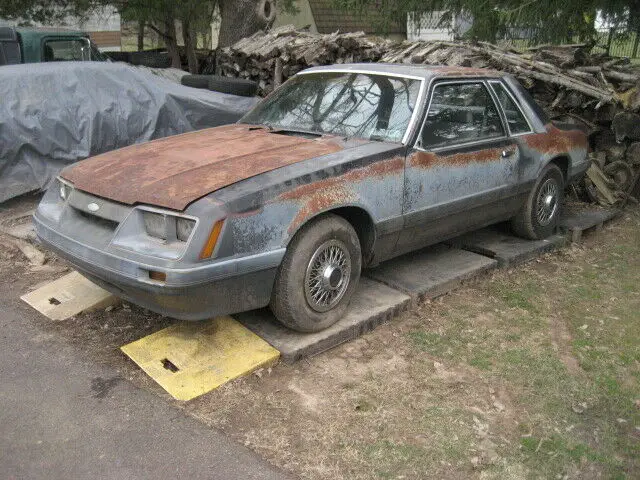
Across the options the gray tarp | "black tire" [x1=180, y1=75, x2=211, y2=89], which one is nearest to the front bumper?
the gray tarp

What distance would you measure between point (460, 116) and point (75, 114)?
14.4 ft

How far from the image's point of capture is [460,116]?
5035 mm

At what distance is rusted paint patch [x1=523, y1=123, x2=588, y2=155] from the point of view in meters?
5.61

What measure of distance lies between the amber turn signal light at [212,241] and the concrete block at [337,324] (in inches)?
34.0

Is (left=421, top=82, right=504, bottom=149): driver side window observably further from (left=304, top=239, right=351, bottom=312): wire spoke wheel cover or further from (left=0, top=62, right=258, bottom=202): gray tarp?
(left=0, top=62, right=258, bottom=202): gray tarp

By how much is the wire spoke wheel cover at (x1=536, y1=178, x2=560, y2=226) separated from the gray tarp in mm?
4269

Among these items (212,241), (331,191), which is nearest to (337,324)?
(331,191)

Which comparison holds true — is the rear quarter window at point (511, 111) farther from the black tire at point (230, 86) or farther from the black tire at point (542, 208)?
the black tire at point (230, 86)

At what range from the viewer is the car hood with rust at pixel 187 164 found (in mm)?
3617

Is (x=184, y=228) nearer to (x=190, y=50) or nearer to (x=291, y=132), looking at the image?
(x=291, y=132)

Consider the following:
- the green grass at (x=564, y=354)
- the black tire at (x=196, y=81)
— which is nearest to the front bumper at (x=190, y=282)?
the green grass at (x=564, y=354)

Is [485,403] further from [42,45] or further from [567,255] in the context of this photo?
[42,45]

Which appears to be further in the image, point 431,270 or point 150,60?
point 150,60

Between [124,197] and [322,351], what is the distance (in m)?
1.51
